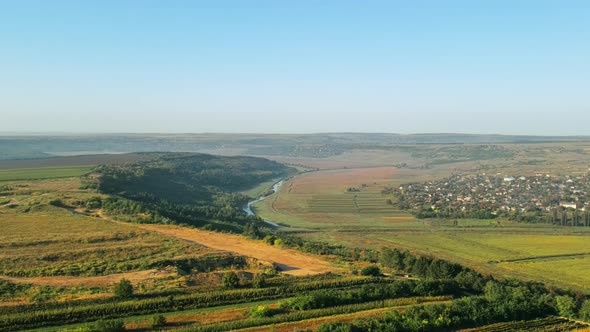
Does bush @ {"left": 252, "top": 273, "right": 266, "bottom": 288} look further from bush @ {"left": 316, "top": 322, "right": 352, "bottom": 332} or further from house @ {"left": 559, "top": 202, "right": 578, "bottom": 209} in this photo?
house @ {"left": 559, "top": 202, "right": 578, "bottom": 209}

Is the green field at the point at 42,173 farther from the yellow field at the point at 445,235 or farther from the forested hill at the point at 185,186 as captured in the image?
the yellow field at the point at 445,235

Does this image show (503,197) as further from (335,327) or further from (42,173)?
(42,173)

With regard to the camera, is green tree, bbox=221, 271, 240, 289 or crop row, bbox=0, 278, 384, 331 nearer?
crop row, bbox=0, 278, 384, 331

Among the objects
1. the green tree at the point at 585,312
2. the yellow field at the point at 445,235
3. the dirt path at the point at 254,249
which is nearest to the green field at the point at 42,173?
the yellow field at the point at 445,235

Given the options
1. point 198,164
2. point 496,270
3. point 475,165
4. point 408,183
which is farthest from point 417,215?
point 475,165

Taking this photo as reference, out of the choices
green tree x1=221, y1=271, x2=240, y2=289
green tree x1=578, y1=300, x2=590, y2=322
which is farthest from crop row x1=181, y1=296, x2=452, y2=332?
green tree x1=578, y1=300, x2=590, y2=322
